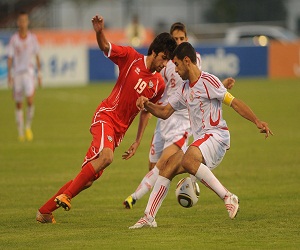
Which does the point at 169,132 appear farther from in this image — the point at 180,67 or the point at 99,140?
the point at 180,67

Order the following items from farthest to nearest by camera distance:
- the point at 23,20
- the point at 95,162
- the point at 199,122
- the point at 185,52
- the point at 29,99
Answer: the point at 29,99
the point at 23,20
the point at 95,162
the point at 199,122
the point at 185,52

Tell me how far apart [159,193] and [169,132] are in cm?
213

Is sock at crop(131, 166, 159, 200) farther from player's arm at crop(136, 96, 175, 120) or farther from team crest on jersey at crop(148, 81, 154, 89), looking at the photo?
player's arm at crop(136, 96, 175, 120)

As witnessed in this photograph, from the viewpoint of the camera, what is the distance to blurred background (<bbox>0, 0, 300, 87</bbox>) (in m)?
41.8

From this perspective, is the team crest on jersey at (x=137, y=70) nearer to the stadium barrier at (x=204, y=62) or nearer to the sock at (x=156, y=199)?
the sock at (x=156, y=199)

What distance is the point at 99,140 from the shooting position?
435 inches

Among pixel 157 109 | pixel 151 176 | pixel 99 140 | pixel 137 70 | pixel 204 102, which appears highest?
pixel 137 70

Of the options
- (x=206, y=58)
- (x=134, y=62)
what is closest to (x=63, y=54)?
(x=206, y=58)

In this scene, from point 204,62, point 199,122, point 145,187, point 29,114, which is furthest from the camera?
point 204,62

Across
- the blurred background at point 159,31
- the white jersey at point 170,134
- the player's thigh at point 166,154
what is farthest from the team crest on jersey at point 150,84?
the blurred background at point 159,31

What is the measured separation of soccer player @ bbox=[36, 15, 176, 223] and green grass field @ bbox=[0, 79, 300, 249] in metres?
0.57

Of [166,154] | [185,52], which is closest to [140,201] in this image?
[166,154]

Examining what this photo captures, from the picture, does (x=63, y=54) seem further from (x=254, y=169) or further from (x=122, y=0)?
(x=254, y=169)

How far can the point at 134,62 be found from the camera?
37.4 feet
